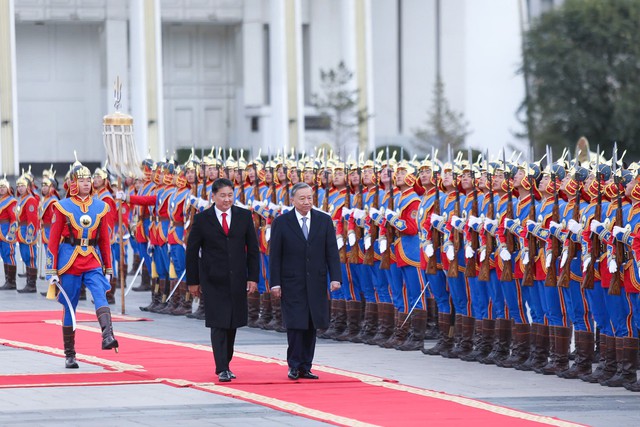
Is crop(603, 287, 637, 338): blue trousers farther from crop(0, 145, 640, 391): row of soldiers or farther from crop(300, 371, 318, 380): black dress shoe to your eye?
crop(300, 371, 318, 380): black dress shoe

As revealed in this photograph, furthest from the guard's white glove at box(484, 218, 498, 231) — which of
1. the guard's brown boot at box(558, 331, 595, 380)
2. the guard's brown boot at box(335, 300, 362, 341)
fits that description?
the guard's brown boot at box(335, 300, 362, 341)

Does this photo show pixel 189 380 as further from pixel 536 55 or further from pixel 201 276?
pixel 536 55

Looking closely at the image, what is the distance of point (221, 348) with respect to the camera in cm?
1353

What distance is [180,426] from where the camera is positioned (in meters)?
11.1

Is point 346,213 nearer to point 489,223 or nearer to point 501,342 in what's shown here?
point 489,223

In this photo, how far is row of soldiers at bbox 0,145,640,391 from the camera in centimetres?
1387

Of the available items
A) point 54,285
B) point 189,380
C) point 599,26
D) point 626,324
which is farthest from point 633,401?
point 599,26

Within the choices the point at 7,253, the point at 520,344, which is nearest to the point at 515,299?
the point at 520,344

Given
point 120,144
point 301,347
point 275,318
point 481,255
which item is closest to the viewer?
point 301,347

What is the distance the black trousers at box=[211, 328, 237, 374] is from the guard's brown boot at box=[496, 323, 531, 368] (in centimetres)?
292

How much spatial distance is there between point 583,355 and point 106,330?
165 inches

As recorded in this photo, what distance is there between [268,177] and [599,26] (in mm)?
28109

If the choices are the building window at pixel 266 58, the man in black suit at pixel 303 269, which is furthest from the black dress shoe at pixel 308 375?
the building window at pixel 266 58

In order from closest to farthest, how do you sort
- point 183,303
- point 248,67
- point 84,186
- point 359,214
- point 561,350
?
1. point 561,350
2. point 84,186
3. point 359,214
4. point 183,303
5. point 248,67
